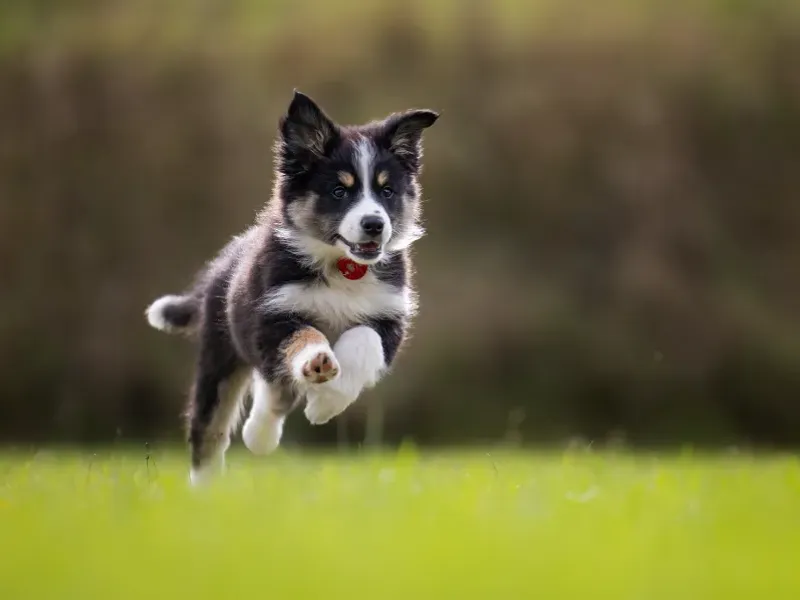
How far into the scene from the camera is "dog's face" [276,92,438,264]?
19.4 ft

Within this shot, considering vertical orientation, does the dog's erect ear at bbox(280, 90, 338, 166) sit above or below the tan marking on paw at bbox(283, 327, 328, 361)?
above

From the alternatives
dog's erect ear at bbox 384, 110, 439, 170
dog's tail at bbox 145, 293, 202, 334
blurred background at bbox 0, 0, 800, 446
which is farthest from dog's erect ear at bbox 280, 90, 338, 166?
blurred background at bbox 0, 0, 800, 446

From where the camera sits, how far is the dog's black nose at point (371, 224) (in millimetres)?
5754

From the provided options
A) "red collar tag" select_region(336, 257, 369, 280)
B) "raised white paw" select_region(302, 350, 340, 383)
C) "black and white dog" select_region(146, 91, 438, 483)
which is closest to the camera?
"raised white paw" select_region(302, 350, 340, 383)

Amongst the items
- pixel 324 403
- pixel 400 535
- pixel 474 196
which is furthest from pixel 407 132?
pixel 474 196

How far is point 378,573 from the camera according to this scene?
340cm

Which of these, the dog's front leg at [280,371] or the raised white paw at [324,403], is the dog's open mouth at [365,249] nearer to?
the dog's front leg at [280,371]

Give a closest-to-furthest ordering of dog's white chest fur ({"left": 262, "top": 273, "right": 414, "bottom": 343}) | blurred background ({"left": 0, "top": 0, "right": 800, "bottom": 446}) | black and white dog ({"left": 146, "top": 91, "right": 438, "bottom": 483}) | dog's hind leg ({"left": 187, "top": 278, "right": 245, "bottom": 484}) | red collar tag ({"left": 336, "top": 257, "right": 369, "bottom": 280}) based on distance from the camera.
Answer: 1. black and white dog ({"left": 146, "top": 91, "right": 438, "bottom": 483})
2. dog's white chest fur ({"left": 262, "top": 273, "right": 414, "bottom": 343})
3. red collar tag ({"left": 336, "top": 257, "right": 369, "bottom": 280})
4. dog's hind leg ({"left": 187, "top": 278, "right": 245, "bottom": 484})
5. blurred background ({"left": 0, "top": 0, "right": 800, "bottom": 446})

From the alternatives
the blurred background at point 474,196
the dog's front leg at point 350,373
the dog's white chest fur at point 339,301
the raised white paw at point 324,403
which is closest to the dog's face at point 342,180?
the dog's white chest fur at point 339,301

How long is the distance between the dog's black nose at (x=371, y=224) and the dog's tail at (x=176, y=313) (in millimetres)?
1647

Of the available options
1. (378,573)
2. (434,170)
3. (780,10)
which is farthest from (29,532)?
(780,10)

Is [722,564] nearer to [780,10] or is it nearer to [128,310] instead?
[128,310]

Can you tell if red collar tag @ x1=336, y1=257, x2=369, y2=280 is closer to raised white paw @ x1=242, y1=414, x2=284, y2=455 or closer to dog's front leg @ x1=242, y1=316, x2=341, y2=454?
dog's front leg @ x1=242, y1=316, x2=341, y2=454

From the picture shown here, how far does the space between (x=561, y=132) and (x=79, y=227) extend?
6.25m
